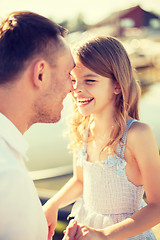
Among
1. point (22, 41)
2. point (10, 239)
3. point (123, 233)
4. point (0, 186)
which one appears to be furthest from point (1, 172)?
point (123, 233)

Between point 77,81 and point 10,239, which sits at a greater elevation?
point 77,81

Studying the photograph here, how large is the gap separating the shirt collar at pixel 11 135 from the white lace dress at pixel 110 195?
0.62 metres

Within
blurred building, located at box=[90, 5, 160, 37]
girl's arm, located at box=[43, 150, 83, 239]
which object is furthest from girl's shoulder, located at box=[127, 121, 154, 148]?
blurred building, located at box=[90, 5, 160, 37]

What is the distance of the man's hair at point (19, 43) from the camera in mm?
1344

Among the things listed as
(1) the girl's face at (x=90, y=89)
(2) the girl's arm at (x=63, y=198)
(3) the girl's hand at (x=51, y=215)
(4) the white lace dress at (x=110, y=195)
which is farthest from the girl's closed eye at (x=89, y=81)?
(3) the girl's hand at (x=51, y=215)

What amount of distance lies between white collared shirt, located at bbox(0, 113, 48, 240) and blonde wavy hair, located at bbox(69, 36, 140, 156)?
2.28 feet

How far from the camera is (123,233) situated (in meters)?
1.48

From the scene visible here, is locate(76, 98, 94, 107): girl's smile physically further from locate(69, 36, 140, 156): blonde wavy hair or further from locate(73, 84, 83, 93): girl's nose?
locate(69, 36, 140, 156): blonde wavy hair

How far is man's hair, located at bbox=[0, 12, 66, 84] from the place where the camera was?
134 centimetres

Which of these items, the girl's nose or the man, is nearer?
the man

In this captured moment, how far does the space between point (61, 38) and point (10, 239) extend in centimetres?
96

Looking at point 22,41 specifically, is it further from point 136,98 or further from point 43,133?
point 43,133

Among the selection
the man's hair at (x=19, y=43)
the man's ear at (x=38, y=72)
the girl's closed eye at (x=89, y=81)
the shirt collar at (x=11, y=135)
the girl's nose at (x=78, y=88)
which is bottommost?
the girl's nose at (x=78, y=88)

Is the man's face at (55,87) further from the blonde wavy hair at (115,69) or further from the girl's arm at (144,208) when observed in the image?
the girl's arm at (144,208)
